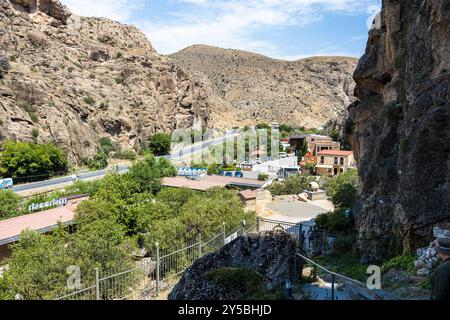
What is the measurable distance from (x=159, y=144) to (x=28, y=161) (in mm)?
25062

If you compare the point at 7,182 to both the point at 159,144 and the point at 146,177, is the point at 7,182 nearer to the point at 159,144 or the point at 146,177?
the point at 146,177

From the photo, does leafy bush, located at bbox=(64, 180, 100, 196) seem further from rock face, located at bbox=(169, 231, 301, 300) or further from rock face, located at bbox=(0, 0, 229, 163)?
rock face, located at bbox=(169, 231, 301, 300)

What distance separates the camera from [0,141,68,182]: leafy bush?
1404 inches

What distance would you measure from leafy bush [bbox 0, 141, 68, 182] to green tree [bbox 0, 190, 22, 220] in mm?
12345

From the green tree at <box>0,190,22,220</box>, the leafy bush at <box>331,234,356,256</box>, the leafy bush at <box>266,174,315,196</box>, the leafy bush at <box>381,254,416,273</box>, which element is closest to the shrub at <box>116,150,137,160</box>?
the leafy bush at <box>266,174,315,196</box>

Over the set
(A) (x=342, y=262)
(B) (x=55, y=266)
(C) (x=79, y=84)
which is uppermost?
(C) (x=79, y=84)

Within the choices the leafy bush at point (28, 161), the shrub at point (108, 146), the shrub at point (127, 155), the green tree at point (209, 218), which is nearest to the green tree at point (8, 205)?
the leafy bush at point (28, 161)

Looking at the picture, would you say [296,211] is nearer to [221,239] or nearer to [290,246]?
[221,239]

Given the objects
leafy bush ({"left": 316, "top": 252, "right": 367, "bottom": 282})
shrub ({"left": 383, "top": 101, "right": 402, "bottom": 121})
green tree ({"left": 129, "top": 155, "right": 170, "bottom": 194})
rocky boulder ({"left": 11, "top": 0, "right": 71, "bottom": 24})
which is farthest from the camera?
rocky boulder ({"left": 11, "top": 0, "right": 71, "bottom": 24})

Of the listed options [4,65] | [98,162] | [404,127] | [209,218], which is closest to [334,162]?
[98,162]

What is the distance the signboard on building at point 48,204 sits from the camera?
25009 millimetres

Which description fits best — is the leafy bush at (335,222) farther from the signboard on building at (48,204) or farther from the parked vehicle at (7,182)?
the parked vehicle at (7,182)

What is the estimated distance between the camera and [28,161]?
1433 inches

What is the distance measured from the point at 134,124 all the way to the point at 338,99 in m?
101
